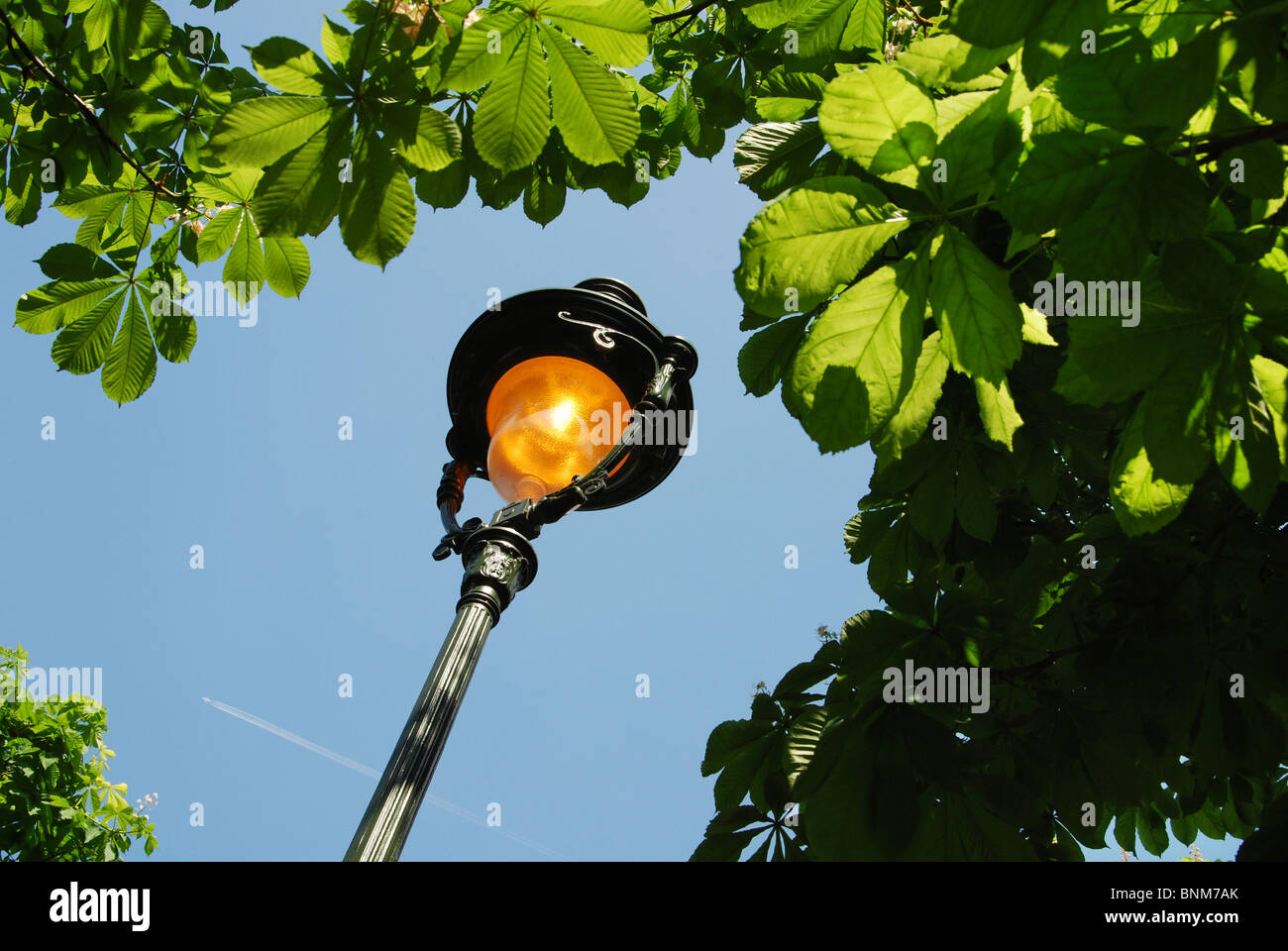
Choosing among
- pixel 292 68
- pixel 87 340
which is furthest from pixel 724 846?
pixel 87 340

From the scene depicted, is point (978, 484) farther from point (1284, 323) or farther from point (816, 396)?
point (816, 396)

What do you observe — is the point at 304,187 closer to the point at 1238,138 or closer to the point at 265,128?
the point at 265,128

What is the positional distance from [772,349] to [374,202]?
0.72m

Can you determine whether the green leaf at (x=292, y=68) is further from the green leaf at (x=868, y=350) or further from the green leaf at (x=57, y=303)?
the green leaf at (x=57, y=303)

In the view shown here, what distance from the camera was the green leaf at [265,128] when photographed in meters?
1.29

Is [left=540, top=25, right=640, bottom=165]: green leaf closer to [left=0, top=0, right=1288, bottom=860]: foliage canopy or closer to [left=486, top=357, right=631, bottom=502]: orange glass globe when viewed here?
[left=0, top=0, right=1288, bottom=860]: foliage canopy

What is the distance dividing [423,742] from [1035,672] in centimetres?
141

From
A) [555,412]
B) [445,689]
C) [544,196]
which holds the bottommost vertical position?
[445,689]

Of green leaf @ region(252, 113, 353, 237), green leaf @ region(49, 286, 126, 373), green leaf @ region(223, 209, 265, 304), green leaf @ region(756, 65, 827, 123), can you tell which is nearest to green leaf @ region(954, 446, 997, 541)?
green leaf @ region(756, 65, 827, 123)

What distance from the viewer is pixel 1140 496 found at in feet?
4.13

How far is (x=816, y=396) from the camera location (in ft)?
3.35

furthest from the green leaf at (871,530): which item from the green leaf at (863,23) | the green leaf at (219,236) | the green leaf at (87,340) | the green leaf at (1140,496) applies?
the green leaf at (87,340)
